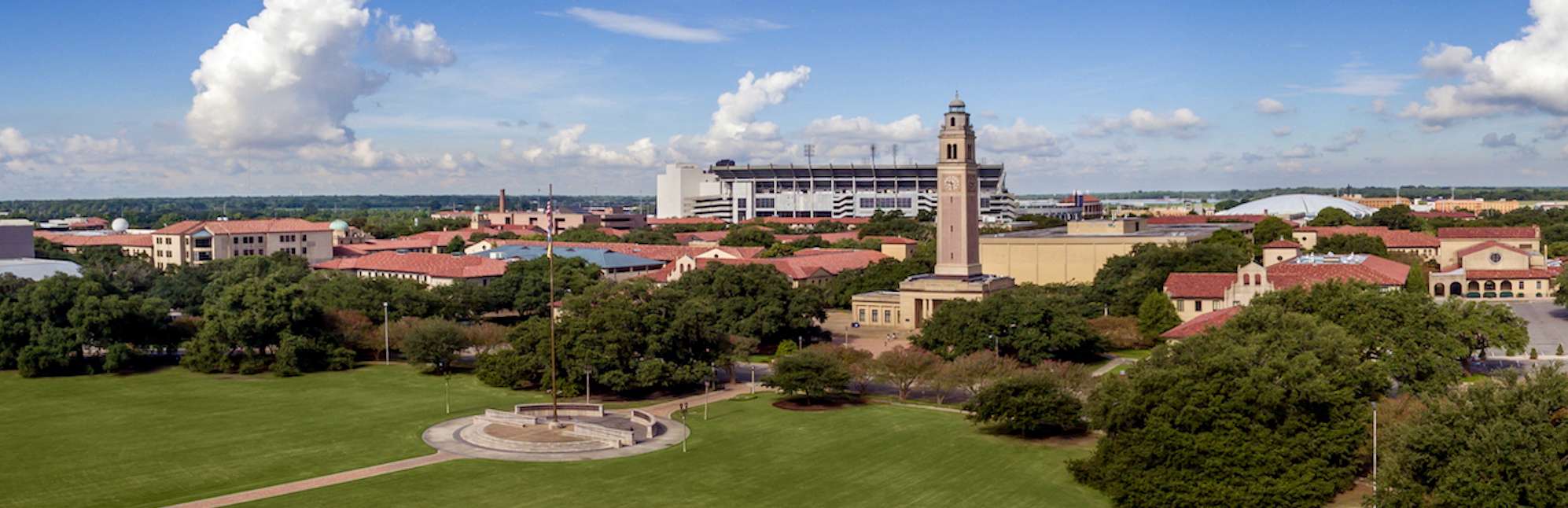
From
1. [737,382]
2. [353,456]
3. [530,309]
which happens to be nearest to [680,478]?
[353,456]

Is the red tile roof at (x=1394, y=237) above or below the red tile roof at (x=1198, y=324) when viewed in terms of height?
above

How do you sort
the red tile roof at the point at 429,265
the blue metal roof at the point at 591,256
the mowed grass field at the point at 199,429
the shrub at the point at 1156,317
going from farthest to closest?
1. the blue metal roof at the point at 591,256
2. the red tile roof at the point at 429,265
3. the shrub at the point at 1156,317
4. the mowed grass field at the point at 199,429

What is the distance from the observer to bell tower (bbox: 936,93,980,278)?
3312 inches

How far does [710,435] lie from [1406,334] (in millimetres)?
26537

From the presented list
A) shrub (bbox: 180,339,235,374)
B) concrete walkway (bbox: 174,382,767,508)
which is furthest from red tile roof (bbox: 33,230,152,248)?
concrete walkway (bbox: 174,382,767,508)

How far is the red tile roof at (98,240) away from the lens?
437ft

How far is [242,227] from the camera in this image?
126 m

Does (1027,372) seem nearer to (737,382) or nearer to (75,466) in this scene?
(737,382)

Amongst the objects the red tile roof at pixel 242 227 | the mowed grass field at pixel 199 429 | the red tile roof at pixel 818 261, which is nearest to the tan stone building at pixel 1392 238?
the red tile roof at pixel 818 261

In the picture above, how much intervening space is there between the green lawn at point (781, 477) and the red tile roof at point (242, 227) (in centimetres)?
9413

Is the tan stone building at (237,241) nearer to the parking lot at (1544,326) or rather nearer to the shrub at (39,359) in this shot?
the shrub at (39,359)

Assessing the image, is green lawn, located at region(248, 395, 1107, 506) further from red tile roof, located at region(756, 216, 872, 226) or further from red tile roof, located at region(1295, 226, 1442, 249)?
red tile roof, located at region(756, 216, 872, 226)

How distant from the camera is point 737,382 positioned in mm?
58625

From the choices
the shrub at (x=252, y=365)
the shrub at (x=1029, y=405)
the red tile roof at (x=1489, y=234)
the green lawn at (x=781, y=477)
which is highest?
the red tile roof at (x=1489, y=234)
